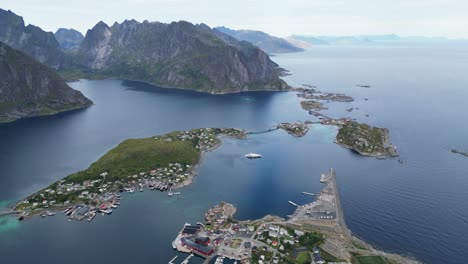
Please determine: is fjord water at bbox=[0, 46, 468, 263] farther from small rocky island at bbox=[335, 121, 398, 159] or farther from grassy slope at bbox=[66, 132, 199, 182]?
grassy slope at bbox=[66, 132, 199, 182]

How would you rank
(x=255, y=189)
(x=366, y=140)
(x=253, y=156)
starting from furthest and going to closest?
(x=366, y=140) → (x=253, y=156) → (x=255, y=189)

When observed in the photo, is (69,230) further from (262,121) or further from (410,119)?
(410,119)

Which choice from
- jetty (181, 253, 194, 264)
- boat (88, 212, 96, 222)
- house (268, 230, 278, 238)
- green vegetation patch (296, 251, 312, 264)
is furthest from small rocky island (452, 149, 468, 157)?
boat (88, 212, 96, 222)

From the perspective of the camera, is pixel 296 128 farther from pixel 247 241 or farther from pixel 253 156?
pixel 247 241

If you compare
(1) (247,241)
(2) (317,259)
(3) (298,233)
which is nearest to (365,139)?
(3) (298,233)

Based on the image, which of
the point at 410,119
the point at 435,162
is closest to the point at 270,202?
the point at 435,162

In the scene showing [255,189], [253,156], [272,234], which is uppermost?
[253,156]
